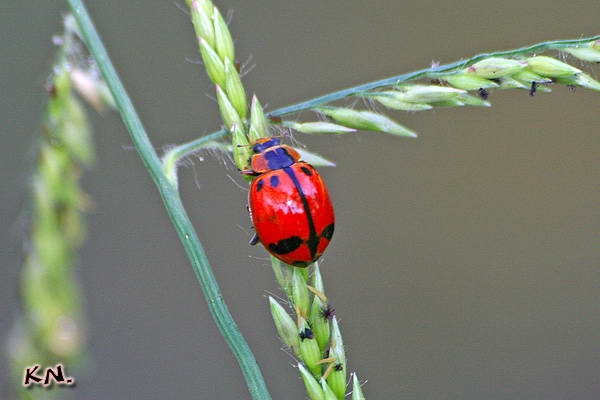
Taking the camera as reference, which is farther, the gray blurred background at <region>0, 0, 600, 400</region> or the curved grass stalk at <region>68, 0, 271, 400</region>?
the gray blurred background at <region>0, 0, 600, 400</region>

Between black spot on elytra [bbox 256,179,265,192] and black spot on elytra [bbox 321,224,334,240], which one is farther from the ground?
black spot on elytra [bbox 256,179,265,192]

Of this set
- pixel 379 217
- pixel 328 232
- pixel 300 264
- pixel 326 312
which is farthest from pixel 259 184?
pixel 379 217

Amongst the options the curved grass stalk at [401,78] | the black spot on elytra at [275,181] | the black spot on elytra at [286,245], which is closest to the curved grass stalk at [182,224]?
the curved grass stalk at [401,78]

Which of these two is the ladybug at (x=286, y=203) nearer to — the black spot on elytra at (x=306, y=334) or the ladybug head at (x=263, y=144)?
the ladybug head at (x=263, y=144)

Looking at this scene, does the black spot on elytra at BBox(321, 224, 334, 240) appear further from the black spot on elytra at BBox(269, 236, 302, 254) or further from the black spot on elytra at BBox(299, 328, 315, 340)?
the black spot on elytra at BBox(299, 328, 315, 340)

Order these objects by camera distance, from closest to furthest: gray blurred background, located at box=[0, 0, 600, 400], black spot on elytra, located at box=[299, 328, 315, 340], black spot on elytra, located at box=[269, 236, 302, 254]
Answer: black spot on elytra, located at box=[299, 328, 315, 340] → black spot on elytra, located at box=[269, 236, 302, 254] → gray blurred background, located at box=[0, 0, 600, 400]

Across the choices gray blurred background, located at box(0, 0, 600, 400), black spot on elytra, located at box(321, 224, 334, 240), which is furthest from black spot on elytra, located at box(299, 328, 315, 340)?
gray blurred background, located at box(0, 0, 600, 400)
